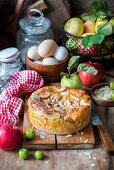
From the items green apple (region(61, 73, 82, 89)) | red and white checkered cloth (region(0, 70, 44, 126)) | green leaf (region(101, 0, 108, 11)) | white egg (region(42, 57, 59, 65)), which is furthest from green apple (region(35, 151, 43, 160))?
green leaf (region(101, 0, 108, 11))

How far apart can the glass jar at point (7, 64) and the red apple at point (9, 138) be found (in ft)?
1.24

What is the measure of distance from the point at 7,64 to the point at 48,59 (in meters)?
0.23

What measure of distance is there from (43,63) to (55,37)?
406 mm

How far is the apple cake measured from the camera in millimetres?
999

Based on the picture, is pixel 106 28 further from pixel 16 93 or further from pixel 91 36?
pixel 16 93

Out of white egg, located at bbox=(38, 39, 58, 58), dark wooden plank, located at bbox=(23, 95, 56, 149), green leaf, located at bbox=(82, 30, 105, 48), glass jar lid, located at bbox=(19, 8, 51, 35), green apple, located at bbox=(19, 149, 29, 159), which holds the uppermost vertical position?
green leaf, located at bbox=(82, 30, 105, 48)

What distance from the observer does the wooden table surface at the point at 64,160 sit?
93 cm

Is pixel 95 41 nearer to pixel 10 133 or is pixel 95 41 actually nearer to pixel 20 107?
pixel 20 107

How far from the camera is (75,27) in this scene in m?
1.41

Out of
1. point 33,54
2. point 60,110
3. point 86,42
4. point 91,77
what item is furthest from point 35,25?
point 60,110

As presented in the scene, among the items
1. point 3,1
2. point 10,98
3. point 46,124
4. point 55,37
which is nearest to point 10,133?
point 46,124

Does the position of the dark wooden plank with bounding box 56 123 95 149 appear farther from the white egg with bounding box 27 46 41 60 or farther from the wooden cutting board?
the white egg with bounding box 27 46 41 60

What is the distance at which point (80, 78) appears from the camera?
1.35 meters

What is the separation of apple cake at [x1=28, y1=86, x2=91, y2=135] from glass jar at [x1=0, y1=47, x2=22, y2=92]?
0.83 ft
